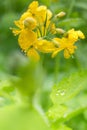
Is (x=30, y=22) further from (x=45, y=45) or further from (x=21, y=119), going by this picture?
(x=21, y=119)

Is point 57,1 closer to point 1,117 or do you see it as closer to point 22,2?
point 22,2

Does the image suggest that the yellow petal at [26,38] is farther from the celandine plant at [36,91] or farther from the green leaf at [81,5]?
the green leaf at [81,5]

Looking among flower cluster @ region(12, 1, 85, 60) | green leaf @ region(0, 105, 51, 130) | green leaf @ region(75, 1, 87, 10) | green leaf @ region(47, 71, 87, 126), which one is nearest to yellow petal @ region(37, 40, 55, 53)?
flower cluster @ region(12, 1, 85, 60)

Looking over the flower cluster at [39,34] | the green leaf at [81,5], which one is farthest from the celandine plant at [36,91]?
the green leaf at [81,5]

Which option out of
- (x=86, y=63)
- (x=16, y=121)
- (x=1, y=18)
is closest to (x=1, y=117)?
(x=16, y=121)

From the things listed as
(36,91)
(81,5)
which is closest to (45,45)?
(36,91)

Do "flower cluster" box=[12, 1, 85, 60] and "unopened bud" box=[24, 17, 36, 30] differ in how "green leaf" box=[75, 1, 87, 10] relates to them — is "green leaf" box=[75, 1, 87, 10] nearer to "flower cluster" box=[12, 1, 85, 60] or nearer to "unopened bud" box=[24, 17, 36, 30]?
"flower cluster" box=[12, 1, 85, 60]

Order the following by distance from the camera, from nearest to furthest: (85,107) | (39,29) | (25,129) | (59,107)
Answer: (25,129) → (85,107) → (59,107) → (39,29)

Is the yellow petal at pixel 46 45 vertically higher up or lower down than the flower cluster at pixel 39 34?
lower down
